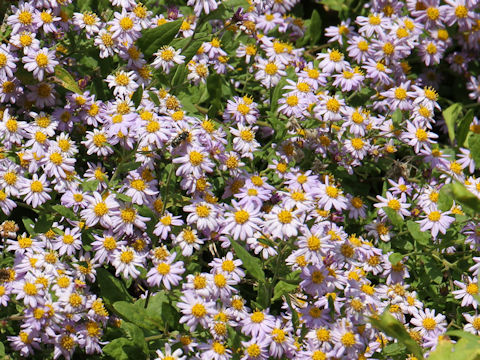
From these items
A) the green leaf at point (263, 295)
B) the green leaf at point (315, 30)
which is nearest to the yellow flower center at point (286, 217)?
the green leaf at point (263, 295)

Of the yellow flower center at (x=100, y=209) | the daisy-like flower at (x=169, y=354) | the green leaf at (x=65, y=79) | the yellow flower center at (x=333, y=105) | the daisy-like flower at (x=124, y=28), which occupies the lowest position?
the daisy-like flower at (x=169, y=354)

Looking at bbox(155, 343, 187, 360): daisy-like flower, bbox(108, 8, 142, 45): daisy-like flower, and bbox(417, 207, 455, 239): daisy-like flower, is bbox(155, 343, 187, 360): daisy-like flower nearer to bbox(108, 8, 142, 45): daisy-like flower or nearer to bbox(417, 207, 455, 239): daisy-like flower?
bbox(417, 207, 455, 239): daisy-like flower

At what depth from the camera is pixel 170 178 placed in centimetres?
390

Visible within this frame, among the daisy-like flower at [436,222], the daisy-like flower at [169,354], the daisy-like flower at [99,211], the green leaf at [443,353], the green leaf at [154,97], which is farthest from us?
the daisy-like flower at [436,222]

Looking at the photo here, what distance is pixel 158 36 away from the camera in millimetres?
4453

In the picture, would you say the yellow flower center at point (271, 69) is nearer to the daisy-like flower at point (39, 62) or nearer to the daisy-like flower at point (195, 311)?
the daisy-like flower at point (39, 62)

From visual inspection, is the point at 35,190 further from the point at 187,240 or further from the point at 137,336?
the point at 137,336

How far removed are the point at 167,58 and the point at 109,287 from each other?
1.48 meters

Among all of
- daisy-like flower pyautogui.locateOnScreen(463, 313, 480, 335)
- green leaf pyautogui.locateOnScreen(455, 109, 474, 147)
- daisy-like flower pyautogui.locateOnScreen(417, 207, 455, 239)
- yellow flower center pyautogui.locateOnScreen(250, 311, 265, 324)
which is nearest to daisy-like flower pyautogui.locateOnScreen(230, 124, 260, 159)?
yellow flower center pyautogui.locateOnScreen(250, 311, 265, 324)

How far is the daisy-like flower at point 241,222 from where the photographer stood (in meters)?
3.84

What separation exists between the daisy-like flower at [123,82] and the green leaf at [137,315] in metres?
1.34

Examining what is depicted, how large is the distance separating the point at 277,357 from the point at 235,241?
2.18 feet

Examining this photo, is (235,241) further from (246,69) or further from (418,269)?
(246,69)

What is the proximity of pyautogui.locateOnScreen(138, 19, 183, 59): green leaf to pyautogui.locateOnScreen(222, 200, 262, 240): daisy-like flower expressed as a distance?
4.10 ft
